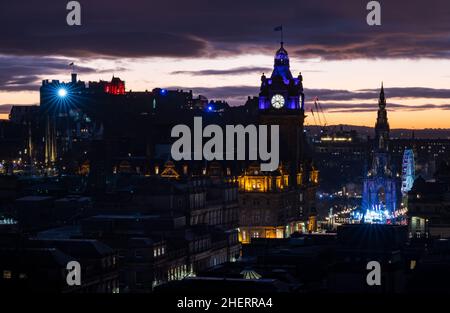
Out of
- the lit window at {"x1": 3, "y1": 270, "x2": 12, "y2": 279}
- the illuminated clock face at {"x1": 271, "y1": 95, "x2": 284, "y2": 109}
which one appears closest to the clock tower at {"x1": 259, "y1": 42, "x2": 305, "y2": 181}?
the illuminated clock face at {"x1": 271, "y1": 95, "x2": 284, "y2": 109}

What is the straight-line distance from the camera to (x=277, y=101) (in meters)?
186

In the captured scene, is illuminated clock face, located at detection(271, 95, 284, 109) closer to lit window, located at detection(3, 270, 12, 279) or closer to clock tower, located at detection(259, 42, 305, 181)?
clock tower, located at detection(259, 42, 305, 181)

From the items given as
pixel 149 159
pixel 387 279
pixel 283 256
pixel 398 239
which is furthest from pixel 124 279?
pixel 149 159

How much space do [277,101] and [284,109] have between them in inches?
53.0

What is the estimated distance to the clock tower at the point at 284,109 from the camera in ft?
611

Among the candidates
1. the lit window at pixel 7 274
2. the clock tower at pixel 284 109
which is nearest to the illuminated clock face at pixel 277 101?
the clock tower at pixel 284 109

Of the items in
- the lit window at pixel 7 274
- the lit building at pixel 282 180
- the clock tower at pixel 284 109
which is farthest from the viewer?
the clock tower at pixel 284 109

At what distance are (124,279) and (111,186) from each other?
181ft

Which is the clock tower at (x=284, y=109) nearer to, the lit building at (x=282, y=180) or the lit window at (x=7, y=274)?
the lit building at (x=282, y=180)

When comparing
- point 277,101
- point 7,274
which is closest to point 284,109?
point 277,101

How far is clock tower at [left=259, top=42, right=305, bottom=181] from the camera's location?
611ft

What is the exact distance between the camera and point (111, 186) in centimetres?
16138

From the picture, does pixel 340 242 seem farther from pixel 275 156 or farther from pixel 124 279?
pixel 275 156

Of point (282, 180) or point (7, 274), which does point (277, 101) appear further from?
Answer: point (7, 274)
